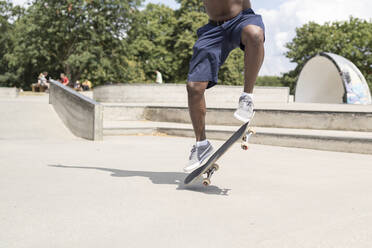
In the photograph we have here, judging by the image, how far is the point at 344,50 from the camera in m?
45.5

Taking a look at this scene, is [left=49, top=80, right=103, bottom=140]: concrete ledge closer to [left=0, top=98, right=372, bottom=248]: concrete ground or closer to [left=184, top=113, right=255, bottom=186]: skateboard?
[left=0, top=98, right=372, bottom=248]: concrete ground

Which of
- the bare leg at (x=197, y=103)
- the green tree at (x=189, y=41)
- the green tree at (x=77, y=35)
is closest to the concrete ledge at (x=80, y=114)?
the bare leg at (x=197, y=103)

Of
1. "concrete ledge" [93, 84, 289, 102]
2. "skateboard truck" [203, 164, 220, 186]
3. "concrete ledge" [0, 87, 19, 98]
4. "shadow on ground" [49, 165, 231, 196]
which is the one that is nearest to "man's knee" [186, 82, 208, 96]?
"skateboard truck" [203, 164, 220, 186]

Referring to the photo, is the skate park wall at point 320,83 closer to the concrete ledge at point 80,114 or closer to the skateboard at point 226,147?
the concrete ledge at point 80,114

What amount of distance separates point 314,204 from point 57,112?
7.81 metres

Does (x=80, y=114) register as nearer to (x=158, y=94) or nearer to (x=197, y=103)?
(x=197, y=103)

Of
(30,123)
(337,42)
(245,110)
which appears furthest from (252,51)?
(337,42)

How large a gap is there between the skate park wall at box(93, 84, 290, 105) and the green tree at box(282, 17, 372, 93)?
3128 centimetres

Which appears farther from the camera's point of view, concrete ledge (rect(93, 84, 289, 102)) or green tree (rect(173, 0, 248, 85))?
green tree (rect(173, 0, 248, 85))

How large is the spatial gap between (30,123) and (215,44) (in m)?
6.12

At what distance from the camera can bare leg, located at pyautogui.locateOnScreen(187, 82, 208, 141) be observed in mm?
→ 3395

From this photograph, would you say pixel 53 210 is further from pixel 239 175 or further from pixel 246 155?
pixel 246 155

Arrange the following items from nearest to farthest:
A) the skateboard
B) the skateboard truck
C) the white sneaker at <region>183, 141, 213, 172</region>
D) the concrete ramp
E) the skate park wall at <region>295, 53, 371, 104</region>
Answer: the skateboard < the skateboard truck < the white sneaker at <region>183, 141, 213, 172</region> < the concrete ramp < the skate park wall at <region>295, 53, 371, 104</region>

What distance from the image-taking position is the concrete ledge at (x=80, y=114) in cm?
736
